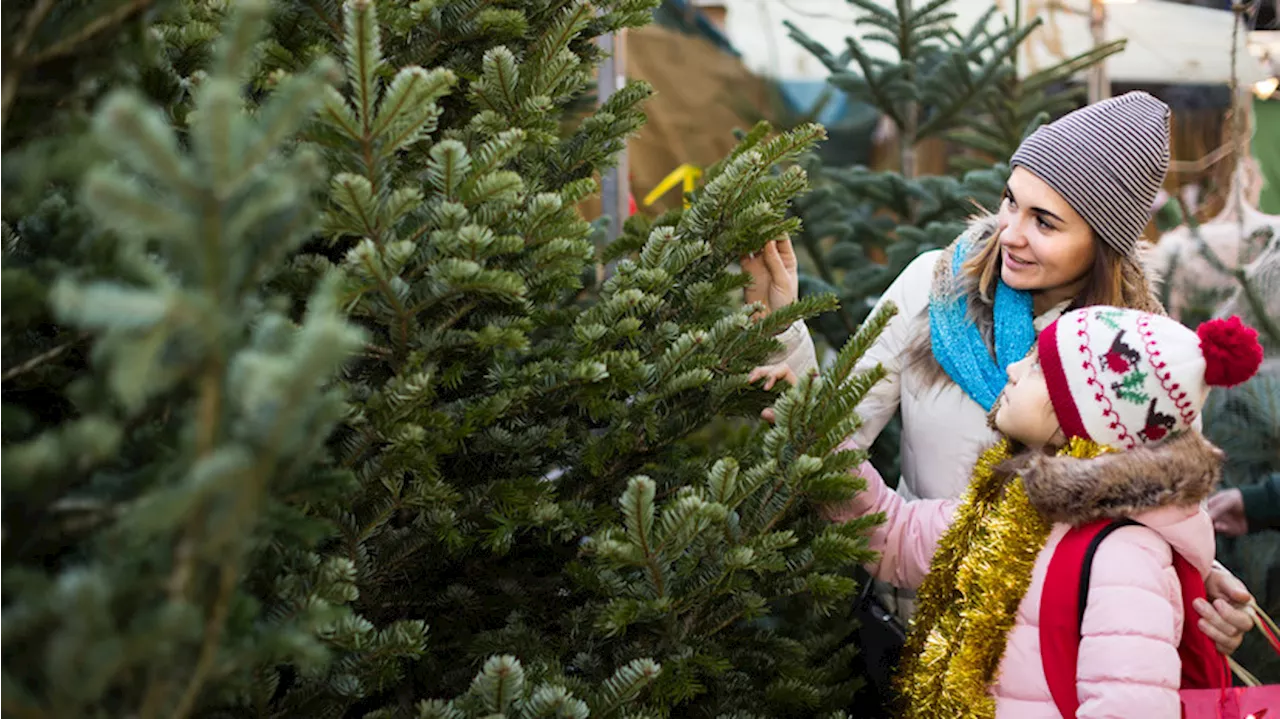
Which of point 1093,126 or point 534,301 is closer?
point 534,301

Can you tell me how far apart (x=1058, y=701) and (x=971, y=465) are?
0.57m

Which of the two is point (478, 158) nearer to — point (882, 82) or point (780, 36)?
point (882, 82)

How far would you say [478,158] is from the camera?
144 centimetres

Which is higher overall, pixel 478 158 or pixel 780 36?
pixel 478 158

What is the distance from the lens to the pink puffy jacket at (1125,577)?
1.60 m

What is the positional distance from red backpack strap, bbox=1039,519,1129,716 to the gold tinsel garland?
0.05m

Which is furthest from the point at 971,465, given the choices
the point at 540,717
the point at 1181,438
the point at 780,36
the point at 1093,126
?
the point at 780,36

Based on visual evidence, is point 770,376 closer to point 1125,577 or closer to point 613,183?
point 1125,577

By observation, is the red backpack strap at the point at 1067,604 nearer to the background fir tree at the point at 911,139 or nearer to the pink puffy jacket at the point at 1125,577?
the pink puffy jacket at the point at 1125,577

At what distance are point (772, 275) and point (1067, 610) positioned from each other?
81 centimetres

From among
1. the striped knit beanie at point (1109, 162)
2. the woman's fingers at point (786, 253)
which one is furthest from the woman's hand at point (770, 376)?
the striped knit beanie at point (1109, 162)

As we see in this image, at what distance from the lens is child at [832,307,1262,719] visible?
163 cm

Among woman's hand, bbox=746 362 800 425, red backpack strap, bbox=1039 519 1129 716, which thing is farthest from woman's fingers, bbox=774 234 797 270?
red backpack strap, bbox=1039 519 1129 716

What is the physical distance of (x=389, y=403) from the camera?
142 centimetres
